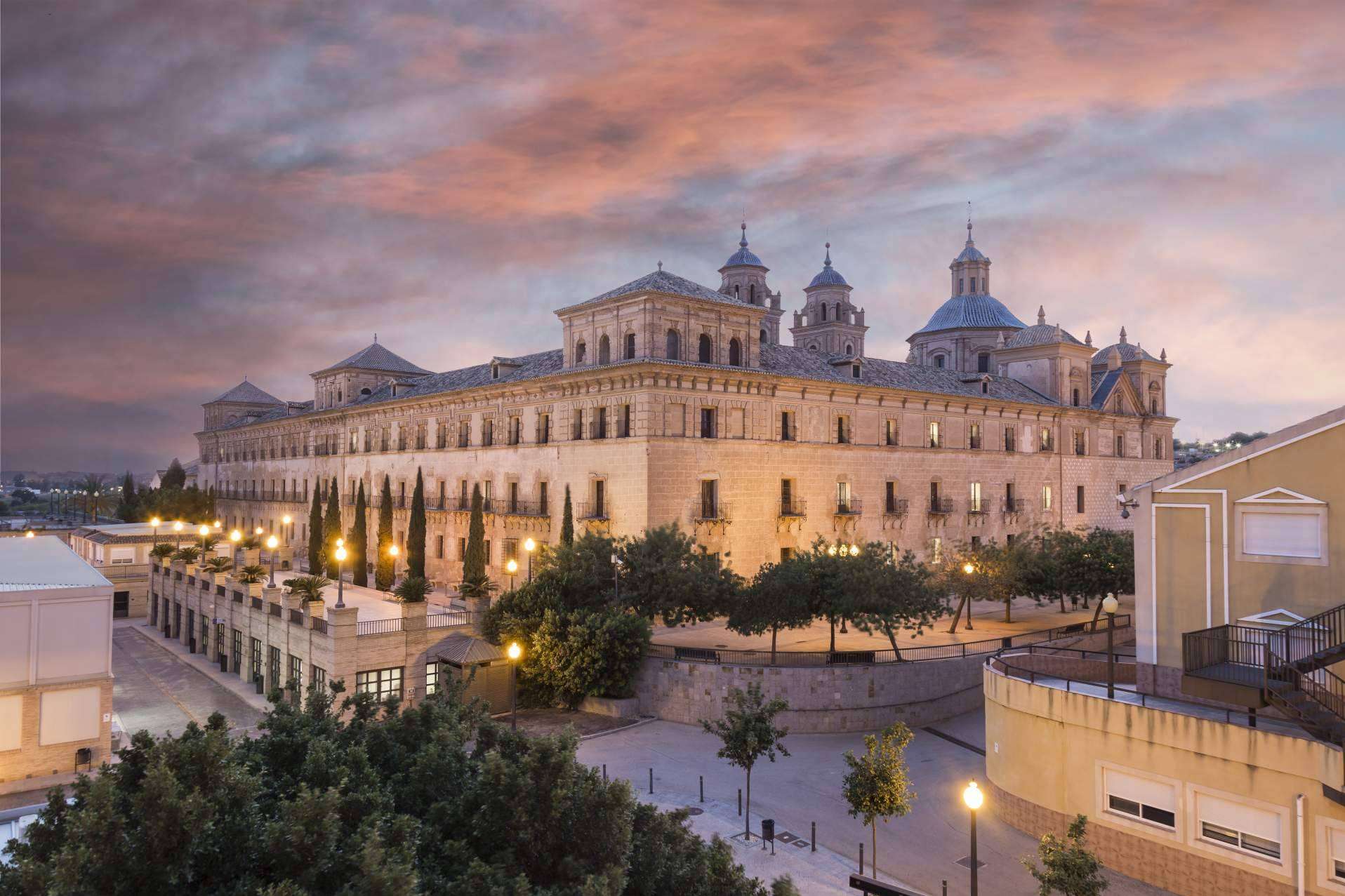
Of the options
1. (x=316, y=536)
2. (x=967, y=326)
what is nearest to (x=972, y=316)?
(x=967, y=326)

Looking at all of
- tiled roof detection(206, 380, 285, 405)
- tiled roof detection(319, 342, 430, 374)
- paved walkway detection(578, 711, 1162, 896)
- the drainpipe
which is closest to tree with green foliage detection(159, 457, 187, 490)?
tiled roof detection(206, 380, 285, 405)

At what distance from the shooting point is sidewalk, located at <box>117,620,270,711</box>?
112 ft

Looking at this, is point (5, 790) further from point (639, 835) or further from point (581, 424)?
point (581, 424)

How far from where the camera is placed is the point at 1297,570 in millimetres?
18062

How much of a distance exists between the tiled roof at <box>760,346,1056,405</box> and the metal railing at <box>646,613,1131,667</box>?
15.4 meters

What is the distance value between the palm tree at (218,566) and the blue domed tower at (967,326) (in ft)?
166

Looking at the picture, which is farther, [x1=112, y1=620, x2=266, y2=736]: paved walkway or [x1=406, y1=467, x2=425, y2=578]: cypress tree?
[x1=406, y1=467, x2=425, y2=578]: cypress tree

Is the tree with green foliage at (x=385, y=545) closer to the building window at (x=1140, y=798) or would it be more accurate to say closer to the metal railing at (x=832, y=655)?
A: the metal railing at (x=832, y=655)

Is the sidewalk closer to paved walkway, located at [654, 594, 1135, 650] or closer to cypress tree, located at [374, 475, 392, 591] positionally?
cypress tree, located at [374, 475, 392, 591]

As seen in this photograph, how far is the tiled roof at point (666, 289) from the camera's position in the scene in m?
38.7

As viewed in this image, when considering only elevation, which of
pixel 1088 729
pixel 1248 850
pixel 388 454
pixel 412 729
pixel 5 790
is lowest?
pixel 5 790

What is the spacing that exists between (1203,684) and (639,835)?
12.2 metres

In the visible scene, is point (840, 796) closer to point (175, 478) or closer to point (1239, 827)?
point (1239, 827)

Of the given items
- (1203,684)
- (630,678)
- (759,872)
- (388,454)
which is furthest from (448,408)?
(1203,684)
